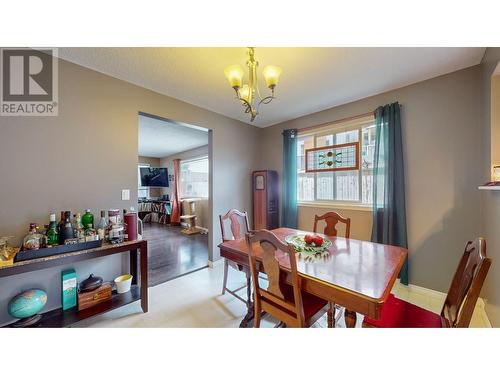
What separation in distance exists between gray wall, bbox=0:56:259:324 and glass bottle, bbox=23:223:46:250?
215mm

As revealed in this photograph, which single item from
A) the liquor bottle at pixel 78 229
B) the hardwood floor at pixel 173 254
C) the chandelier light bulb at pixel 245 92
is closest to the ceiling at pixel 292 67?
the chandelier light bulb at pixel 245 92

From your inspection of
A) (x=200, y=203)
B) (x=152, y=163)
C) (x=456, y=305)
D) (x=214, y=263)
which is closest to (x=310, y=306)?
(x=456, y=305)

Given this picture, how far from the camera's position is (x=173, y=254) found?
351 centimetres

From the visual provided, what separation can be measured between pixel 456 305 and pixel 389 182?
1.68m

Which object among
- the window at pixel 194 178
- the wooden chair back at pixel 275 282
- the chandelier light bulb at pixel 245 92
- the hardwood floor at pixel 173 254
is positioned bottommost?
the hardwood floor at pixel 173 254

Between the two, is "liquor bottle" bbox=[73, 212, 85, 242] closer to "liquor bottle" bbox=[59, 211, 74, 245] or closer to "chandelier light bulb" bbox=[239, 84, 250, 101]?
"liquor bottle" bbox=[59, 211, 74, 245]

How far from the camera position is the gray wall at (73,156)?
1523 mm

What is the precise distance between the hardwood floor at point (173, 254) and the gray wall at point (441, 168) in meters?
3.00

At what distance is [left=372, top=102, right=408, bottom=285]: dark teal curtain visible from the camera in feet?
7.29

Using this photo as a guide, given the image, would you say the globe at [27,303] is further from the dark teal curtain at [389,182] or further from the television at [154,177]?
the television at [154,177]

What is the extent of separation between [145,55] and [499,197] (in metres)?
3.17

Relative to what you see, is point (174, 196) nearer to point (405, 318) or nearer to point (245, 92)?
point (245, 92)
